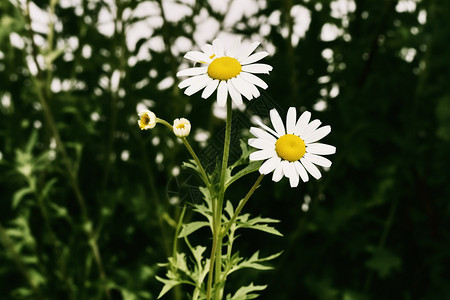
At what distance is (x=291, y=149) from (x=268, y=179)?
765 mm

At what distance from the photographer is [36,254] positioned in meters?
1.12

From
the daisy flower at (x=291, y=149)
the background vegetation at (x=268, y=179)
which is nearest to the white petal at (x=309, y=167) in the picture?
the daisy flower at (x=291, y=149)

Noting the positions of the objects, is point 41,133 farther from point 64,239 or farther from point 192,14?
point 192,14

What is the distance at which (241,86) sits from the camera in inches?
14.5

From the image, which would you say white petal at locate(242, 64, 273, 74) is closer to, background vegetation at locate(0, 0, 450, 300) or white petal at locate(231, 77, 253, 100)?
white petal at locate(231, 77, 253, 100)

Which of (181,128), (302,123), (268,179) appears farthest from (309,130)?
(268,179)

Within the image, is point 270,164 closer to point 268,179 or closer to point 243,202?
point 243,202

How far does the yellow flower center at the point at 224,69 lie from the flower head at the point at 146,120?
59 millimetres

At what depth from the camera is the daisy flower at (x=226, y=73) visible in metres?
0.36

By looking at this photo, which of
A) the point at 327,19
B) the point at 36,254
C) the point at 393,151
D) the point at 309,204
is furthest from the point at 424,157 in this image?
the point at 36,254

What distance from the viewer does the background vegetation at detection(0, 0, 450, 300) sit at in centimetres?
104

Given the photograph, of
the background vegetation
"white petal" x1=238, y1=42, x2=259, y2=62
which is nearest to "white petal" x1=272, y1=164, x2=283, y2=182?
"white petal" x1=238, y1=42, x2=259, y2=62

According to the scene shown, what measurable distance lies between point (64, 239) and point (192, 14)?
0.71 metres

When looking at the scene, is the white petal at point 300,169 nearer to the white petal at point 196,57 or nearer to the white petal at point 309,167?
the white petal at point 309,167
